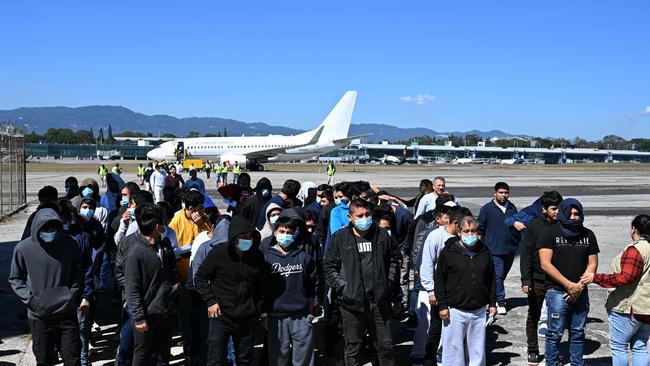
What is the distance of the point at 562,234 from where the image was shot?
6090 millimetres

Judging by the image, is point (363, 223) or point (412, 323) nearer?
point (363, 223)

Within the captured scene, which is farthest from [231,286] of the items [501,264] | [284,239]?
[501,264]

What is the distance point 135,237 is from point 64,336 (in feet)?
3.40

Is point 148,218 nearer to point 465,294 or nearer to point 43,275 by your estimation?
point 43,275

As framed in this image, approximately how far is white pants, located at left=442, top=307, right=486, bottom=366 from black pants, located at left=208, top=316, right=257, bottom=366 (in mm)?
1768

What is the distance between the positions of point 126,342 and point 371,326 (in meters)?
2.20

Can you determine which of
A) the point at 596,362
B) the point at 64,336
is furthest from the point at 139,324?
the point at 596,362

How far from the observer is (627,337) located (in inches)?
218

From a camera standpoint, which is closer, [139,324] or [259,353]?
[139,324]

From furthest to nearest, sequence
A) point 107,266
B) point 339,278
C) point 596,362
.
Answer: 1. point 107,266
2. point 596,362
3. point 339,278

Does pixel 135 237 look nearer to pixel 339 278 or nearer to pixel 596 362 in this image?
pixel 339 278

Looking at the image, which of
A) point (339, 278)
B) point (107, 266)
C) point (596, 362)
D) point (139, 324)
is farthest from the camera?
point (107, 266)

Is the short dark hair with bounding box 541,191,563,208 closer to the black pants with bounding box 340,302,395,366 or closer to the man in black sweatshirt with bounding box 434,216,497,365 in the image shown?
the man in black sweatshirt with bounding box 434,216,497,365

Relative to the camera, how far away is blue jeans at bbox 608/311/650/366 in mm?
5488
